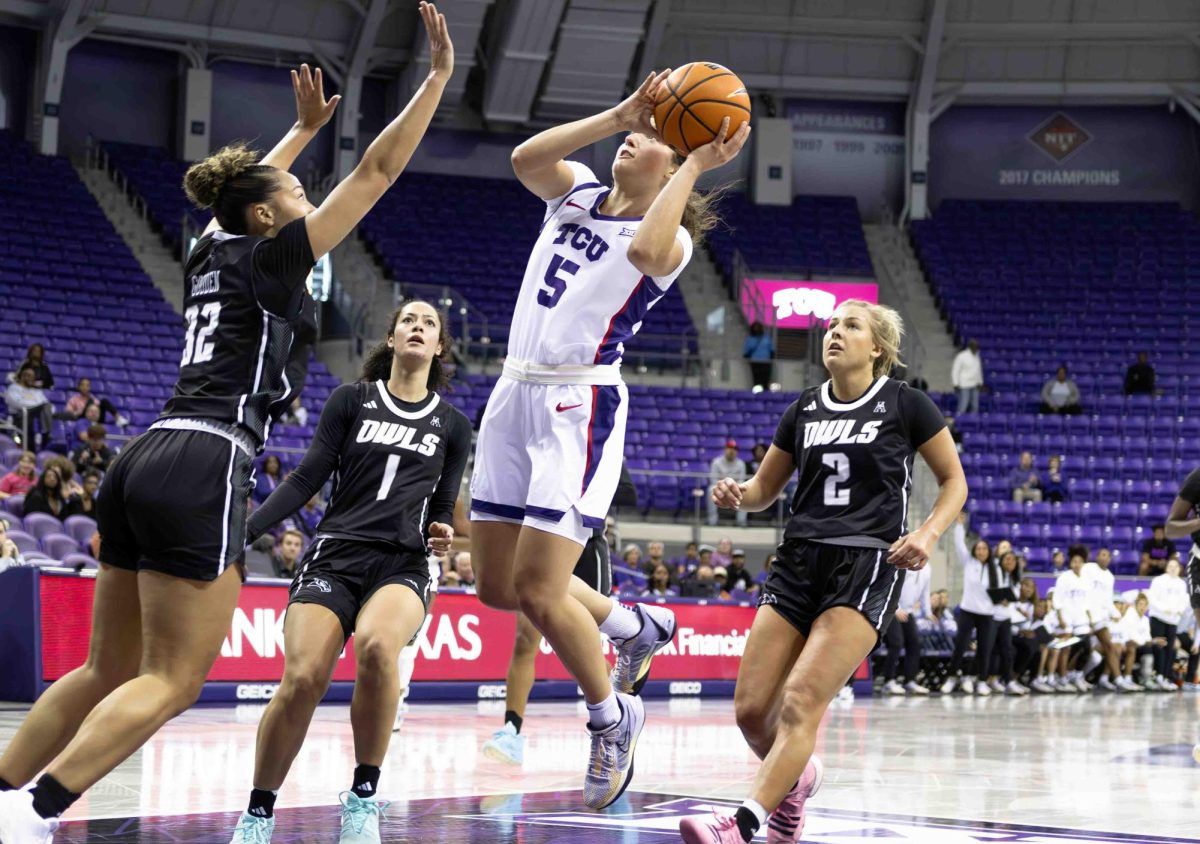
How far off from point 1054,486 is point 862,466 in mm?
18476

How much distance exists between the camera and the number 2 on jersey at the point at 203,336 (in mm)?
4488

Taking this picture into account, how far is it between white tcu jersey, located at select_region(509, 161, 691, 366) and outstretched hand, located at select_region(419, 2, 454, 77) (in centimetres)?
90

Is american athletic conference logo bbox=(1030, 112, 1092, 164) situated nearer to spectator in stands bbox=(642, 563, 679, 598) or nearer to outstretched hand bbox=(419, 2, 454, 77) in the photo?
spectator in stands bbox=(642, 563, 679, 598)

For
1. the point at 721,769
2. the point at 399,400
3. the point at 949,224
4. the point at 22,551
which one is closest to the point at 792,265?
the point at 949,224

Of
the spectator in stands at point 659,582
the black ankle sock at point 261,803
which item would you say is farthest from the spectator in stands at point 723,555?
the black ankle sock at point 261,803

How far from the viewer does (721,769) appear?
8.67 m

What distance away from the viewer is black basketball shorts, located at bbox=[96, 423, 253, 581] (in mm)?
4293

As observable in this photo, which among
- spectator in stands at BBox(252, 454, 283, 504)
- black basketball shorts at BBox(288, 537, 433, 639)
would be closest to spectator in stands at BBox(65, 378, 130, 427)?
spectator in stands at BBox(252, 454, 283, 504)

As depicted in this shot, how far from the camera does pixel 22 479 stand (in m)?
14.3

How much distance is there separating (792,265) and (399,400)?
22.9 meters

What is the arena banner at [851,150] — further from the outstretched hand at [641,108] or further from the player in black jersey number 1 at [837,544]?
the outstretched hand at [641,108]

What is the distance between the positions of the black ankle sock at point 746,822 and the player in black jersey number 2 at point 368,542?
4.14 ft

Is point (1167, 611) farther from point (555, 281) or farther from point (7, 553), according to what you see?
point (555, 281)

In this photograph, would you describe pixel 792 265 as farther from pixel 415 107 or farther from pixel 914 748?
pixel 415 107
